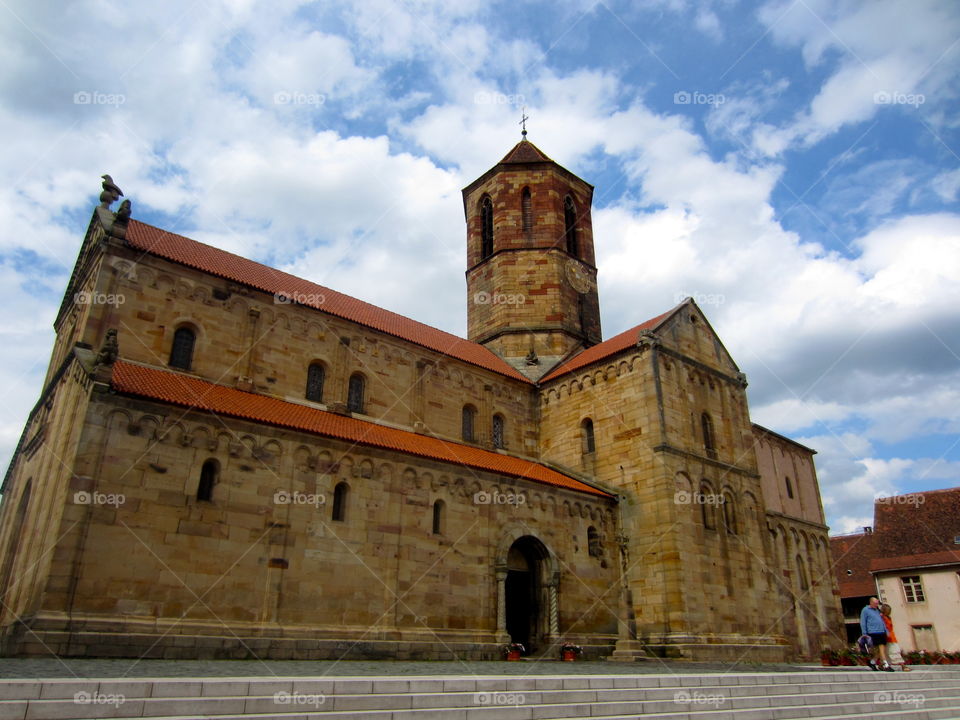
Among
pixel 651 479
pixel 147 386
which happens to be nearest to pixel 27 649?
pixel 147 386

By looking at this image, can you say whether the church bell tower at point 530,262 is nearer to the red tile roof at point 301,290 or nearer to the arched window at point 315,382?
the red tile roof at point 301,290

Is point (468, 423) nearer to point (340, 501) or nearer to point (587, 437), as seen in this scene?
point (587, 437)

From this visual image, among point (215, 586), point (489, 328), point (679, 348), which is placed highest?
point (489, 328)

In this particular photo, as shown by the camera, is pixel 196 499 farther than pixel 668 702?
Yes

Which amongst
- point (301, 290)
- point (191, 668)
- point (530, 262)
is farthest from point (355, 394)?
point (530, 262)

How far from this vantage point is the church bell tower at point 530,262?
1249 inches

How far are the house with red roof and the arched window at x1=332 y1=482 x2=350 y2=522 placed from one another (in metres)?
34.5

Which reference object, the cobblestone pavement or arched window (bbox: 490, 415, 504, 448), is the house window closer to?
arched window (bbox: 490, 415, 504, 448)

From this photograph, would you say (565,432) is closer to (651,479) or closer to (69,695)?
(651,479)

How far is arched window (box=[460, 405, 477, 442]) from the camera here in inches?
1011

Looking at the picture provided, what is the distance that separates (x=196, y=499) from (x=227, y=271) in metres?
8.91

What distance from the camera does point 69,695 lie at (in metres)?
7.18

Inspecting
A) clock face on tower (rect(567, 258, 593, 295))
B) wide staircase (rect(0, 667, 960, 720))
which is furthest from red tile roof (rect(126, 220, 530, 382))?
wide staircase (rect(0, 667, 960, 720))

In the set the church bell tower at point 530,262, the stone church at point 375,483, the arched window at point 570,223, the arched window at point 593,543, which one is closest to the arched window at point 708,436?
the stone church at point 375,483
